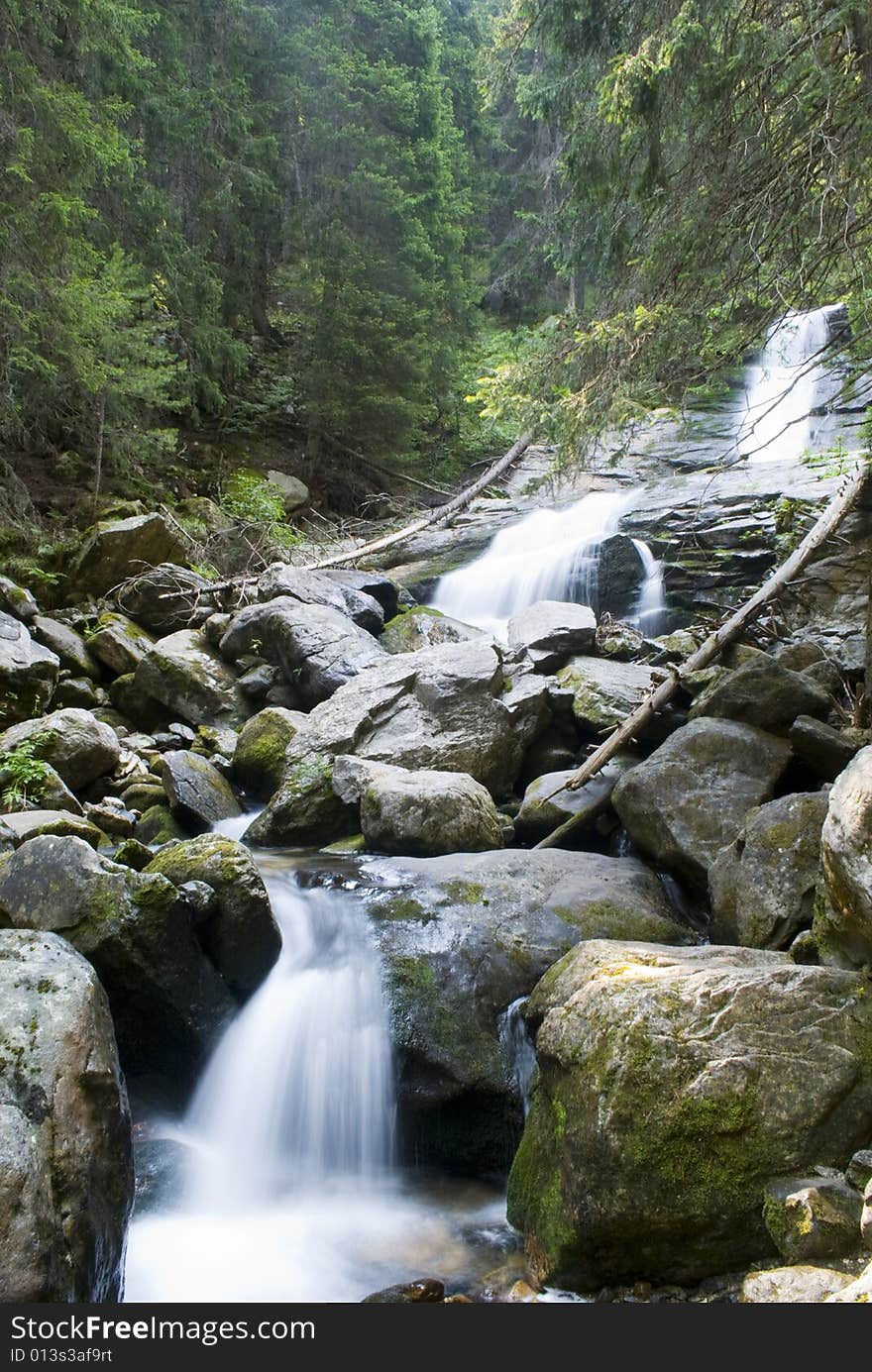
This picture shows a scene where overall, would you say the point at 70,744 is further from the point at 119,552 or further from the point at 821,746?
the point at 821,746

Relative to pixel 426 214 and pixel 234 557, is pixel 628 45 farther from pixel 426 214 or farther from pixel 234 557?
pixel 426 214

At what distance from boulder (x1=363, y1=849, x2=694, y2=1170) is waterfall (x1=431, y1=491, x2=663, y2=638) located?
6.28m

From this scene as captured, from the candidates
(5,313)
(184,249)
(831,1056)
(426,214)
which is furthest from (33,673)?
(426,214)

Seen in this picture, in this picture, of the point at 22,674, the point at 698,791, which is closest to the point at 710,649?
the point at 698,791

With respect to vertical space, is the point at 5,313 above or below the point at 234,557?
above

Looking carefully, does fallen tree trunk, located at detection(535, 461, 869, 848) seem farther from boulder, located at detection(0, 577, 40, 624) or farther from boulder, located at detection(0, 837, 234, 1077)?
boulder, located at detection(0, 577, 40, 624)

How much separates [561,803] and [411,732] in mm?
1816

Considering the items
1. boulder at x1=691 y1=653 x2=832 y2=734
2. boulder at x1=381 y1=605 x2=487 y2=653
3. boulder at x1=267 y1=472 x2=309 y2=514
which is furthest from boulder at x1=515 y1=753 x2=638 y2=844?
boulder at x1=267 y1=472 x2=309 y2=514

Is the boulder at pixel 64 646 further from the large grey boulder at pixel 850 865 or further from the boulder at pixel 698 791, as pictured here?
the large grey boulder at pixel 850 865

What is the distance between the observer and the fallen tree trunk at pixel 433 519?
14.0 m

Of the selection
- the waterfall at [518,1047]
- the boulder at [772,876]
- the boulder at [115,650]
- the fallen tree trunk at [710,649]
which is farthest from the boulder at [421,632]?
the waterfall at [518,1047]

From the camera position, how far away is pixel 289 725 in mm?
8781

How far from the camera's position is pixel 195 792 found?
776cm

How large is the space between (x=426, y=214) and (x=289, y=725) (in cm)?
1395
